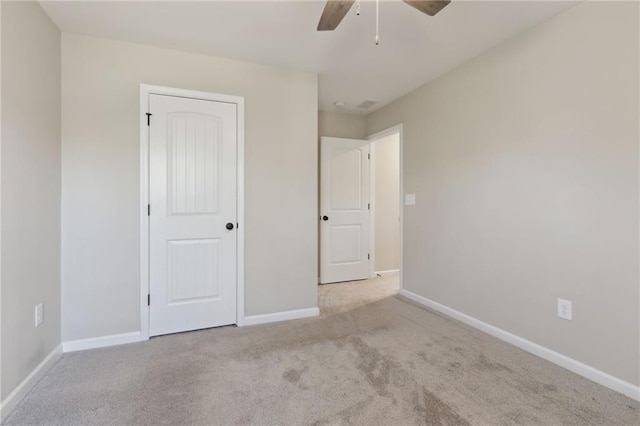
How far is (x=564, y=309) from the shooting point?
212cm

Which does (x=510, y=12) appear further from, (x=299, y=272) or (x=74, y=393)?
(x=74, y=393)

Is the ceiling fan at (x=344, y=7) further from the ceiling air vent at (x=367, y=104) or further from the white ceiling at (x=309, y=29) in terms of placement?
the ceiling air vent at (x=367, y=104)

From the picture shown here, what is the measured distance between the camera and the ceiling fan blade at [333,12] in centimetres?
164

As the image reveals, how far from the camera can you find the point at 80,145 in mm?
2332

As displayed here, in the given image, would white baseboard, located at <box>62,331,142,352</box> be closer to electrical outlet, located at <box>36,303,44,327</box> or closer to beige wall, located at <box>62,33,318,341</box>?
beige wall, located at <box>62,33,318,341</box>

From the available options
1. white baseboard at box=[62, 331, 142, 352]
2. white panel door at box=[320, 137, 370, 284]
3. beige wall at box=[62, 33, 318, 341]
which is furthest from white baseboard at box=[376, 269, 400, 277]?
white baseboard at box=[62, 331, 142, 352]

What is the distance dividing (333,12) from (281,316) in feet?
8.13

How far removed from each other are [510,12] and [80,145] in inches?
127

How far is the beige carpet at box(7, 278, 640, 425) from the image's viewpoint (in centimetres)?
160

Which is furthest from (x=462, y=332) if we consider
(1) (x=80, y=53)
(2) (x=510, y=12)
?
(1) (x=80, y=53)

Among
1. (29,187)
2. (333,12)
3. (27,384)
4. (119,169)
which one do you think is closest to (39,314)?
(27,384)

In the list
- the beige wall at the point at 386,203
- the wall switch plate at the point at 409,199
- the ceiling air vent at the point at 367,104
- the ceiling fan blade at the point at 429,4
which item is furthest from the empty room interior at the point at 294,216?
the beige wall at the point at 386,203

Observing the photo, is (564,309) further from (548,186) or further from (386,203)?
(386,203)

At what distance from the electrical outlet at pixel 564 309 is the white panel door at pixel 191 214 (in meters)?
2.53
